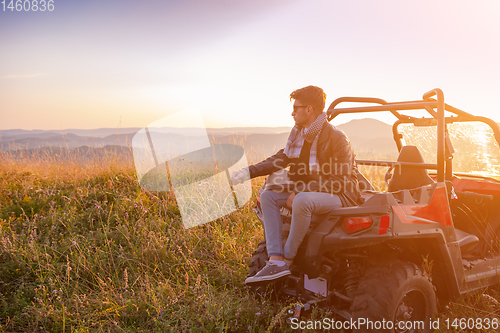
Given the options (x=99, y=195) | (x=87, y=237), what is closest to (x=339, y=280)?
(x=87, y=237)

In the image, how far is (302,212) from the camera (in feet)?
8.65

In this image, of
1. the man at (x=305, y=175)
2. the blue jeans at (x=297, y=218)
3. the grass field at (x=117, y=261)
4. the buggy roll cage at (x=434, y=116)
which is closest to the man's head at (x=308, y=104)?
the man at (x=305, y=175)

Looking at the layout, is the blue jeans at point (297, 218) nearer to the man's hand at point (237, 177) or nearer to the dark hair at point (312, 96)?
the man's hand at point (237, 177)

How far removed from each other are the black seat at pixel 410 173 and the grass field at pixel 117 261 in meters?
1.22

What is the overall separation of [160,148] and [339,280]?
4694mm

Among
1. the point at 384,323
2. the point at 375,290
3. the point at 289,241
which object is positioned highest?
the point at 289,241

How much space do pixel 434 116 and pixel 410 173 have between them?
0.96 m

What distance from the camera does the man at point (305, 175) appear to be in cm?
267

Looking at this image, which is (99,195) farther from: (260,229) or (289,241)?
(289,241)

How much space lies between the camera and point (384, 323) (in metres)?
2.46

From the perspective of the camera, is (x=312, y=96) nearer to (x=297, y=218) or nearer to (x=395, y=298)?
(x=297, y=218)

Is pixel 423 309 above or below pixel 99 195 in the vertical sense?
below

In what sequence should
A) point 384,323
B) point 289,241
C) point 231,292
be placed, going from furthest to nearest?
point 231,292
point 289,241
point 384,323

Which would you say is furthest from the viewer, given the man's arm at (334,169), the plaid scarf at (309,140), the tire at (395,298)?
the plaid scarf at (309,140)
